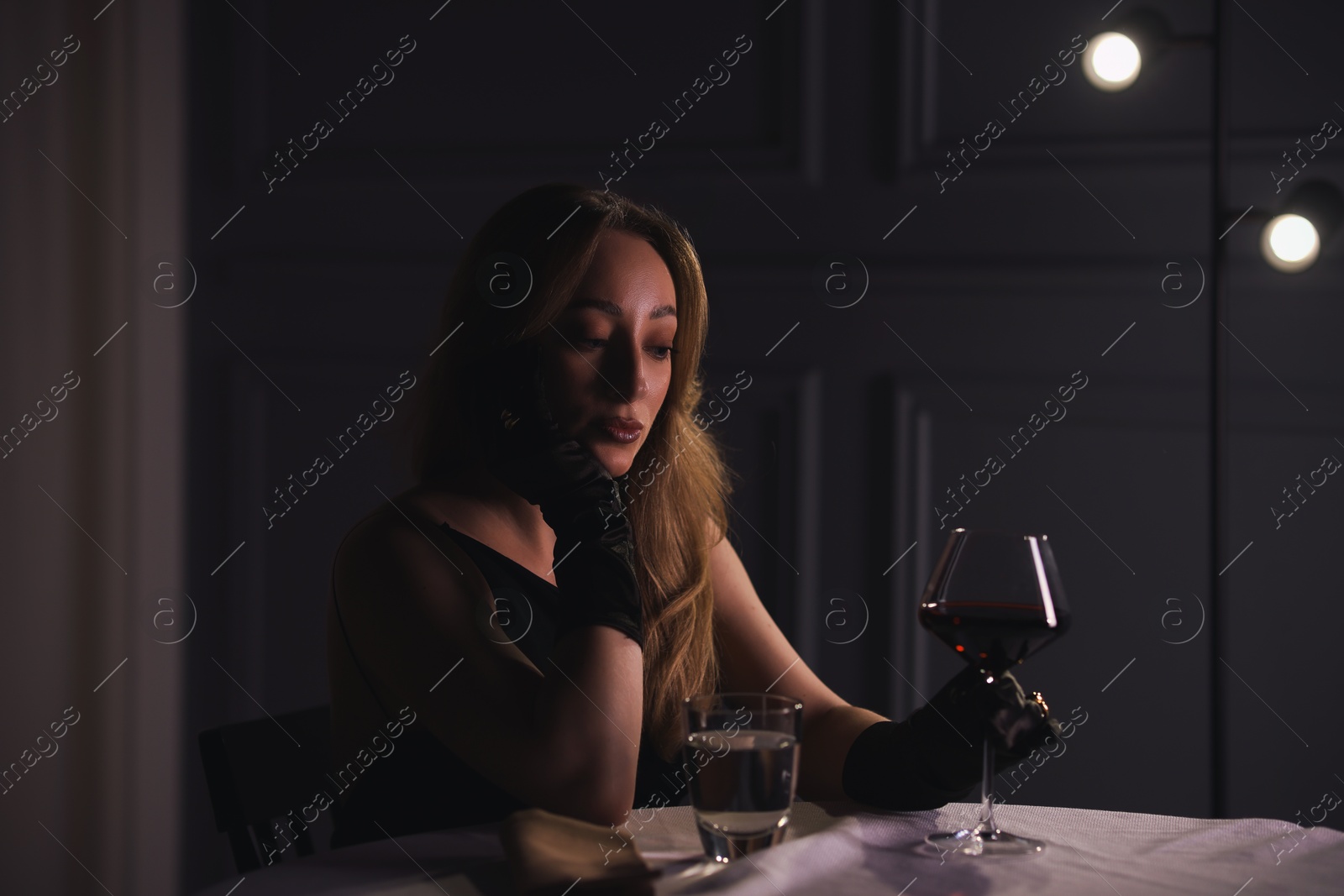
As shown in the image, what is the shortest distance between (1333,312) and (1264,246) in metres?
0.32

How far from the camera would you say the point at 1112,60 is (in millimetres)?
1921

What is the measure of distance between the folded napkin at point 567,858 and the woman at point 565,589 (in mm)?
286

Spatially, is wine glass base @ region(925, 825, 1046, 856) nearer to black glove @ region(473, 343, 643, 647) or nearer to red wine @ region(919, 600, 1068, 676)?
red wine @ region(919, 600, 1068, 676)

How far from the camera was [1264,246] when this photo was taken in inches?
73.5

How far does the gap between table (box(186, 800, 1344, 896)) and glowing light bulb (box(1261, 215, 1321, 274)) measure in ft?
4.10

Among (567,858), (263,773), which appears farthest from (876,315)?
(567,858)

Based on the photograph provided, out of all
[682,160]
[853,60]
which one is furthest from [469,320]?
[853,60]

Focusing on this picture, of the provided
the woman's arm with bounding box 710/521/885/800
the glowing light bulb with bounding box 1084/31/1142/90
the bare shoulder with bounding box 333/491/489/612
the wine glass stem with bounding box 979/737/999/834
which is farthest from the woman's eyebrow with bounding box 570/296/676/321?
the glowing light bulb with bounding box 1084/31/1142/90

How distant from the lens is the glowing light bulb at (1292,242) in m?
1.82

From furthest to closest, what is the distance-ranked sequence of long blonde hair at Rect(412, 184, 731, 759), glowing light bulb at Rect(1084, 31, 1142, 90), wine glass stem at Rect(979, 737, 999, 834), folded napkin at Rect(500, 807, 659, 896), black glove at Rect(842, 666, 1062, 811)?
glowing light bulb at Rect(1084, 31, 1142, 90)
long blonde hair at Rect(412, 184, 731, 759)
black glove at Rect(842, 666, 1062, 811)
wine glass stem at Rect(979, 737, 999, 834)
folded napkin at Rect(500, 807, 659, 896)

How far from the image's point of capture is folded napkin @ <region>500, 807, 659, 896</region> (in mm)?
691

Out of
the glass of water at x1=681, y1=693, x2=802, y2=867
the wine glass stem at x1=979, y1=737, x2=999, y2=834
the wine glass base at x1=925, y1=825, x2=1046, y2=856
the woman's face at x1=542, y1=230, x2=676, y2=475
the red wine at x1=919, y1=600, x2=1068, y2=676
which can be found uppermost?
the woman's face at x1=542, y1=230, x2=676, y2=475

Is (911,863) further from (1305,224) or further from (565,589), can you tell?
(1305,224)

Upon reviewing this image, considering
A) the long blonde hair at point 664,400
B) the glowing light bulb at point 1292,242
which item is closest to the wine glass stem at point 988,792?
the long blonde hair at point 664,400
